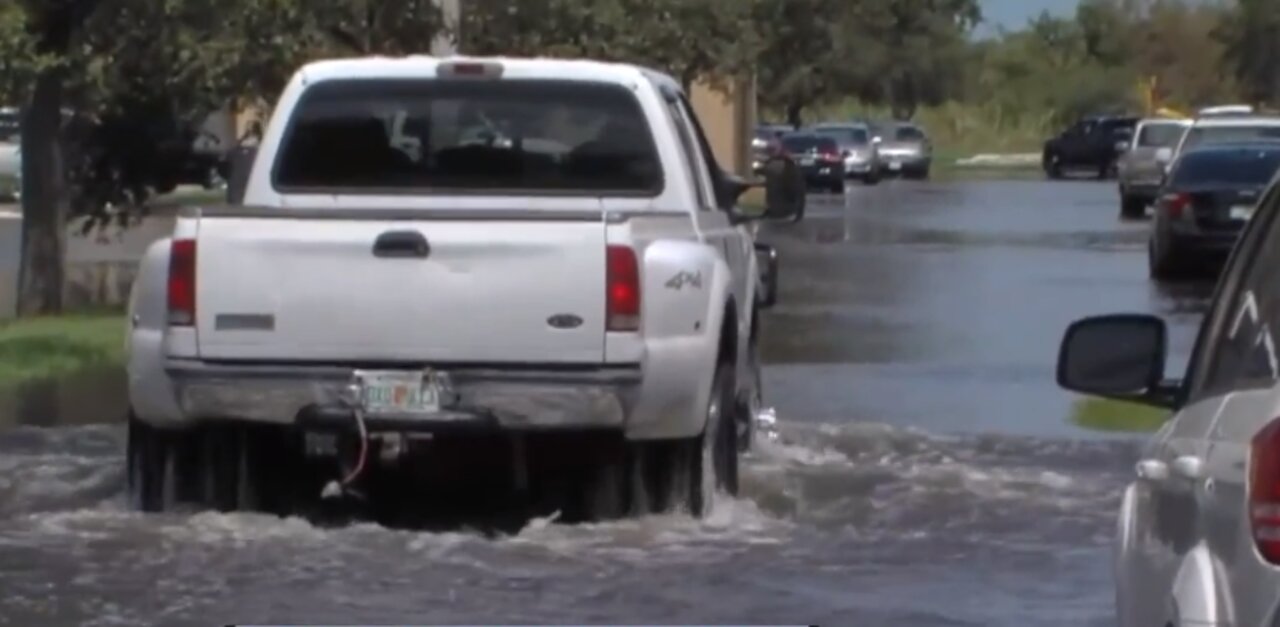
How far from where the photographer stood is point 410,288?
1119cm

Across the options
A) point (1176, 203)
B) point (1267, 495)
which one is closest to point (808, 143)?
point (1176, 203)

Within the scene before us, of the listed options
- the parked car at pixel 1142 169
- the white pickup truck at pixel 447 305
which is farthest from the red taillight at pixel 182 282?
the parked car at pixel 1142 169

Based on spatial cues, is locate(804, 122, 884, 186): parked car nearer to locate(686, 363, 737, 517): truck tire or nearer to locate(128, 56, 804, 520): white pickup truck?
locate(128, 56, 804, 520): white pickup truck

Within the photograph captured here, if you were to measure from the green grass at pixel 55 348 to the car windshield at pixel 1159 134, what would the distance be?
104 ft

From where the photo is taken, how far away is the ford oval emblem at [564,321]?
36.5ft

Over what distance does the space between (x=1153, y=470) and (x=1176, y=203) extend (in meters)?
24.7

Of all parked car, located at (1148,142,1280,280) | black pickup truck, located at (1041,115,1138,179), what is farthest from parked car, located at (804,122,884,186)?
parked car, located at (1148,142,1280,280)

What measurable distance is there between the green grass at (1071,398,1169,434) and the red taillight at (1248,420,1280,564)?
36.8 feet

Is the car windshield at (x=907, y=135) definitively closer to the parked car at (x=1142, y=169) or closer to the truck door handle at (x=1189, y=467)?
the parked car at (x=1142, y=169)

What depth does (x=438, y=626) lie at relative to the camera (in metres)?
9.66

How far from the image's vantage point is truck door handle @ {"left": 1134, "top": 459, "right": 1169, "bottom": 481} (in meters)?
6.00

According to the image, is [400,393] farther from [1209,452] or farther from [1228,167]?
[1228,167]

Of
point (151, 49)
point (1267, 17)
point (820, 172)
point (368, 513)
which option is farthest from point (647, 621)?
point (1267, 17)

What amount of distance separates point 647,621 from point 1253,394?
15.7 ft
